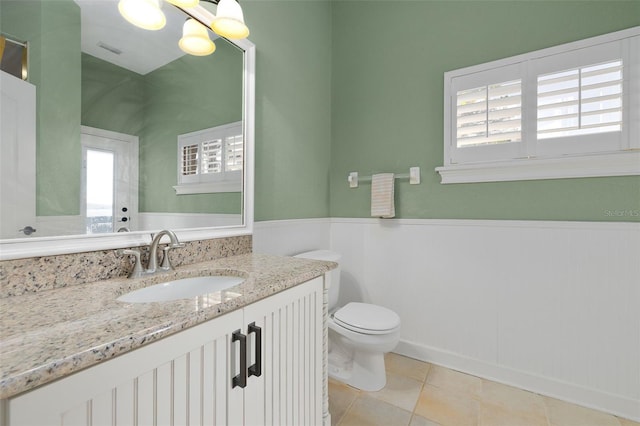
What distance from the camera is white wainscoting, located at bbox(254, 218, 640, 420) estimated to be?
5.08 feet

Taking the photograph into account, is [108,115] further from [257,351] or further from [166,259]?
[257,351]

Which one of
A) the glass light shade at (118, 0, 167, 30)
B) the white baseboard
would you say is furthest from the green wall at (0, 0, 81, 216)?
the white baseboard

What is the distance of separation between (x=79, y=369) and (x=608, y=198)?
228cm

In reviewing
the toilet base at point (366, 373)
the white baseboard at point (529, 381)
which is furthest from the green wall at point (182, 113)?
the white baseboard at point (529, 381)

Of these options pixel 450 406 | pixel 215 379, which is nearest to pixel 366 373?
pixel 450 406

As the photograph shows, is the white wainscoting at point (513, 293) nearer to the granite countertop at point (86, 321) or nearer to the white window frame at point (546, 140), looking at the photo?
the white window frame at point (546, 140)

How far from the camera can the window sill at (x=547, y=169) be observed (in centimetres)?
151

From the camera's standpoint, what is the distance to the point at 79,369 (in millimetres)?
520

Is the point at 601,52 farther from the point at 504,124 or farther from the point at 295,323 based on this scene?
the point at 295,323

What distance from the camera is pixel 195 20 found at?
1340mm

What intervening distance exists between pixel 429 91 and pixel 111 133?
194cm

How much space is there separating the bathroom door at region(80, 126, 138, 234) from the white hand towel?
5.02 feet

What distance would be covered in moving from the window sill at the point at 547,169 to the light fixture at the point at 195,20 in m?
1.48

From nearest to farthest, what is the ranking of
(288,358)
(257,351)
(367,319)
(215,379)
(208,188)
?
(215,379)
(257,351)
(288,358)
(208,188)
(367,319)
